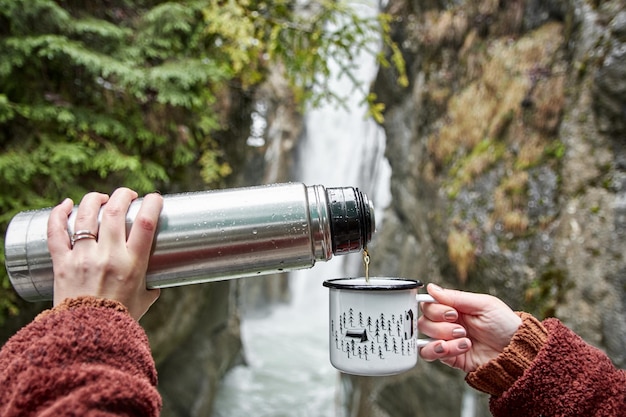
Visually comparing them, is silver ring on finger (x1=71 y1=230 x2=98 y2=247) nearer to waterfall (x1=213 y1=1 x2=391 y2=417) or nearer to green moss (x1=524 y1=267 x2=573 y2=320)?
waterfall (x1=213 y1=1 x2=391 y2=417)

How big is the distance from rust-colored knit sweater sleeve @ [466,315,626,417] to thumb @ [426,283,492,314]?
124mm

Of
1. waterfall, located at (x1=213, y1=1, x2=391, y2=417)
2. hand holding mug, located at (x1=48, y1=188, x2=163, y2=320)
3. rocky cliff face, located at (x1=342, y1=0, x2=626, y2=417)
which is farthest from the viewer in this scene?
waterfall, located at (x1=213, y1=1, x2=391, y2=417)

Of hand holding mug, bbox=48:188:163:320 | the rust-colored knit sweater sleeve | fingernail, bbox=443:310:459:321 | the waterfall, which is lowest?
the waterfall

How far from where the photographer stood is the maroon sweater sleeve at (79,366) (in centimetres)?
57

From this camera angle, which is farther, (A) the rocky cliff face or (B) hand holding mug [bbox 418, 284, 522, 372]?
(A) the rocky cliff face

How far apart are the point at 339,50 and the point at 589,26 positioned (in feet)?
5.96

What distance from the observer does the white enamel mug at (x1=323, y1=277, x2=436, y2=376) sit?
3.11ft

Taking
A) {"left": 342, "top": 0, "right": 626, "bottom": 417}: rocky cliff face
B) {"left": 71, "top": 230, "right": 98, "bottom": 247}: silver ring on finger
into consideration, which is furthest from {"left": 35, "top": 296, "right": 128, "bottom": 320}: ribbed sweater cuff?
{"left": 342, "top": 0, "right": 626, "bottom": 417}: rocky cliff face

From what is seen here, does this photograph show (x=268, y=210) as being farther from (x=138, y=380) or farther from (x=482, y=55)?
(x=482, y=55)

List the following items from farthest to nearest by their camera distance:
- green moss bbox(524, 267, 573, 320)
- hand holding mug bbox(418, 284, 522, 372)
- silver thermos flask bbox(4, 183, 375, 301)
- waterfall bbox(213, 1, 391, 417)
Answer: waterfall bbox(213, 1, 391, 417), green moss bbox(524, 267, 573, 320), hand holding mug bbox(418, 284, 522, 372), silver thermos flask bbox(4, 183, 375, 301)

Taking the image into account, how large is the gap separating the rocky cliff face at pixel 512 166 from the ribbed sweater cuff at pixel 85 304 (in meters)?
2.71

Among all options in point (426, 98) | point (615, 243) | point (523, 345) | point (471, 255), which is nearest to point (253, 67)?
point (426, 98)

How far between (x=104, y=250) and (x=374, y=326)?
58cm

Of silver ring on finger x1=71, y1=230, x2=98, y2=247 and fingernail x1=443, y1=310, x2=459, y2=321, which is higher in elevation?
silver ring on finger x1=71, y1=230, x2=98, y2=247
